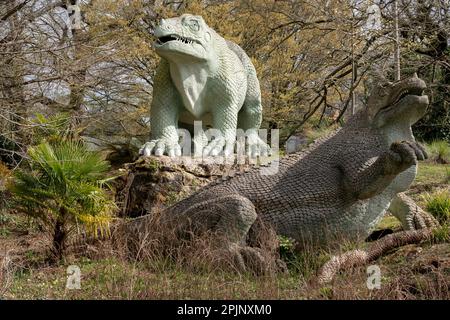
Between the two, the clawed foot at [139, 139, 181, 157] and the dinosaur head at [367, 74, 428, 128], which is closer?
the dinosaur head at [367, 74, 428, 128]

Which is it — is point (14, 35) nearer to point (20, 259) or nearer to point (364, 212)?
point (20, 259)

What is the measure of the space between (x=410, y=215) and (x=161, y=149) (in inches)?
138

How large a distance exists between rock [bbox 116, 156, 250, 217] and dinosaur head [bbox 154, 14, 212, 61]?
1.46m

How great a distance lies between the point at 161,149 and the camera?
7.64 m

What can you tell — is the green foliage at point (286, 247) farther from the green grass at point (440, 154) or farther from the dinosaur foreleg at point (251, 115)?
the green grass at point (440, 154)

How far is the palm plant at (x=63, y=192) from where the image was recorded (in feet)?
18.0

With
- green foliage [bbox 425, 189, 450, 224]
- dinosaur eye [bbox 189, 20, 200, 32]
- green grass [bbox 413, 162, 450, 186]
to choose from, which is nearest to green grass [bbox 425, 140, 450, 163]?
green grass [bbox 413, 162, 450, 186]

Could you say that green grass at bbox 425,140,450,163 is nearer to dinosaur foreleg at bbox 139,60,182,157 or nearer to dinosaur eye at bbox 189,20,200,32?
dinosaur foreleg at bbox 139,60,182,157

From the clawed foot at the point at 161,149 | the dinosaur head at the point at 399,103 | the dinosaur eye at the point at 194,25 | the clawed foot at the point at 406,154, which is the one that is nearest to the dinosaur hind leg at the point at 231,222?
the clawed foot at the point at 406,154

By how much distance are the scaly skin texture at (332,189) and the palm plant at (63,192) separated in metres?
0.82

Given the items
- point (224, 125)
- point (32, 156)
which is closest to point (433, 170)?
point (224, 125)

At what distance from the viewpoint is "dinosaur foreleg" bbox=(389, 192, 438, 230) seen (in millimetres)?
5809

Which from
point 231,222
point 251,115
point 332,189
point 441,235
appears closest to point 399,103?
point 332,189

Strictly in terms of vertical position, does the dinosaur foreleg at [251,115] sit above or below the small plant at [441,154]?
below
